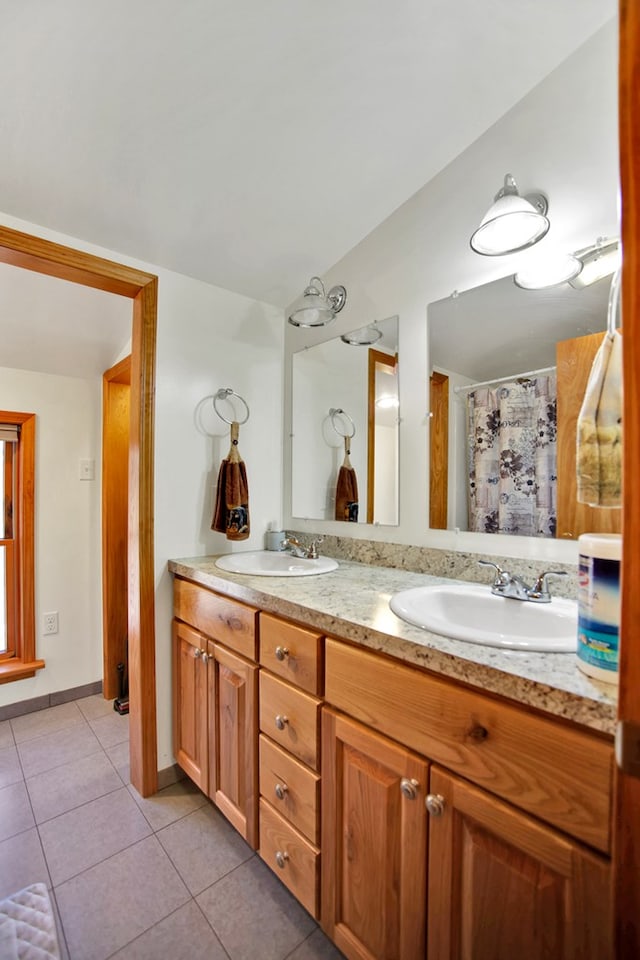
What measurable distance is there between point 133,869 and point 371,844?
3.07ft

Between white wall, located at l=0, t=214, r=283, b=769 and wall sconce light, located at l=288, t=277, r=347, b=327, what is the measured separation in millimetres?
372

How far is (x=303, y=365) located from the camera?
2.04 m

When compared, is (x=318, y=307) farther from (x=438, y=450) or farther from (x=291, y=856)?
(x=291, y=856)

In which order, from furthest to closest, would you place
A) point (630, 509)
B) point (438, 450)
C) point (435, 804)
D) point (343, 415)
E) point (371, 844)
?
point (343, 415) → point (438, 450) → point (371, 844) → point (435, 804) → point (630, 509)

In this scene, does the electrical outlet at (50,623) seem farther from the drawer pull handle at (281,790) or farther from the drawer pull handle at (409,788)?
the drawer pull handle at (409,788)

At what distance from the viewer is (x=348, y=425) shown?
181 cm

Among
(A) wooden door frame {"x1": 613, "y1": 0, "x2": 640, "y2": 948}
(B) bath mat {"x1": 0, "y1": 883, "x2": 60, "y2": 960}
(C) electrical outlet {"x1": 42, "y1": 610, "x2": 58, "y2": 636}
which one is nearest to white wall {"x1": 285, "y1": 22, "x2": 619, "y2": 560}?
(A) wooden door frame {"x1": 613, "y1": 0, "x2": 640, "y2": 948}

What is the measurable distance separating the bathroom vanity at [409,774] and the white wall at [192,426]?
1.52ft

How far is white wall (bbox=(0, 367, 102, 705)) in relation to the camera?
228 cm

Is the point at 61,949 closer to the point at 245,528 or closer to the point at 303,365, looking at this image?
the point at 245,528

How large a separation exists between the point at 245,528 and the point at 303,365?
2.77ft

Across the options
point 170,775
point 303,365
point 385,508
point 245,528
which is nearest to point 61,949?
point 170,775

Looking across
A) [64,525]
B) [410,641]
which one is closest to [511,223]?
[410,641]

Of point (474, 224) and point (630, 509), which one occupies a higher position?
point (474, 224)
